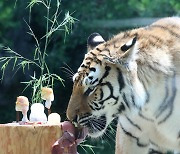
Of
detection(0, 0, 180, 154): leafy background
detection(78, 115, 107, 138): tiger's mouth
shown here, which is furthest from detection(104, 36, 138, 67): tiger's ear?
detection(0, 0, 180, 154): leafy background

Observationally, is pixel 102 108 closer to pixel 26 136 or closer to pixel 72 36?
pixel 26 136

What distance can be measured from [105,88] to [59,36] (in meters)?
5.63

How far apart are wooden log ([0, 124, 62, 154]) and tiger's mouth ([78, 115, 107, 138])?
5.6 inches

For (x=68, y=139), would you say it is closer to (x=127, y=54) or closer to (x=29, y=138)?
(x=29, y=138)

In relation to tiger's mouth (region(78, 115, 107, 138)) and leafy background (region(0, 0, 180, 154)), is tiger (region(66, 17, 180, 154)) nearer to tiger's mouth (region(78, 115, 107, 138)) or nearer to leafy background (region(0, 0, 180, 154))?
tiger's mouth (region(78, 115, 107, 138))

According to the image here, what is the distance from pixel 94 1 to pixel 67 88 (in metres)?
1.27

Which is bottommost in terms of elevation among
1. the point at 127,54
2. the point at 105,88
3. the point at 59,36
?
the point at 105,88

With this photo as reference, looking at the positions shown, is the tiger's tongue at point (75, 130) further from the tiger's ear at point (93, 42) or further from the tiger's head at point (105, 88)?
the tiger's ear at point (93, 42)

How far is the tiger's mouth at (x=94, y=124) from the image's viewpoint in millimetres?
3988

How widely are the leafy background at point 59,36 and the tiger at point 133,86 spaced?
485cm

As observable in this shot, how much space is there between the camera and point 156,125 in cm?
416

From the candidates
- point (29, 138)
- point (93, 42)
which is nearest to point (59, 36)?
point (93, 42)

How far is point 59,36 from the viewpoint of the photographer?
9.57 m

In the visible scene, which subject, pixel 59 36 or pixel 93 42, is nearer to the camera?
pixel 93 42
